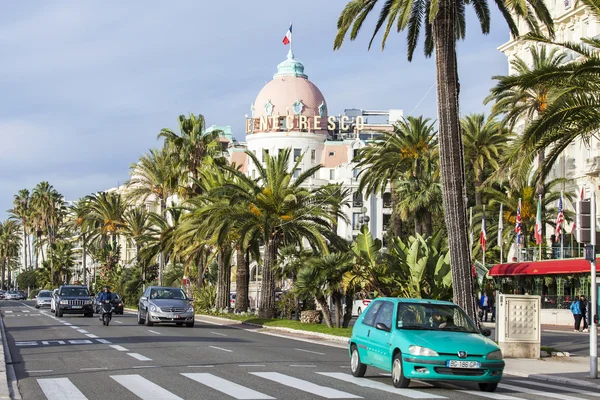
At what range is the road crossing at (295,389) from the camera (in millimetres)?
13602

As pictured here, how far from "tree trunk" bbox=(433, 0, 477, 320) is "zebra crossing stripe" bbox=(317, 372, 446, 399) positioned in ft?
29.7

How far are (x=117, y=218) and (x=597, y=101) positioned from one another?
73.3 metres

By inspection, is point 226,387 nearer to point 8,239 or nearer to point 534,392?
point 534,392

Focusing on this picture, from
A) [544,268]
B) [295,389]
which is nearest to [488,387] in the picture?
[295,389]

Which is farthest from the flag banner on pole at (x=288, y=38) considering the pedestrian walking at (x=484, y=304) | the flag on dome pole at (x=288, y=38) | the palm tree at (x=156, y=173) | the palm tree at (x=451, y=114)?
the palm tree at (x=451, y=114)

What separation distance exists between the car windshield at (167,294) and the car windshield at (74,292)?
1166 centimetres

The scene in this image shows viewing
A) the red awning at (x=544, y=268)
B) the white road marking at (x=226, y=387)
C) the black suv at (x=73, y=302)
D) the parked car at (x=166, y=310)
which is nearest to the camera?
the white road marking at (x=226, y=387)

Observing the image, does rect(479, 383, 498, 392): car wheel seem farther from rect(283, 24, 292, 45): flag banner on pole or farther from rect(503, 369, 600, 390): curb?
rect(283, 24, 292, 45): flag banner on pole

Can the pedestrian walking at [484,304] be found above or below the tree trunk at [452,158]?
below

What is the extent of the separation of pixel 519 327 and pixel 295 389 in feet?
34.6

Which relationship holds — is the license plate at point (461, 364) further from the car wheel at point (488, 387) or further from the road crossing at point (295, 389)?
the car wheel at point (488, 387)

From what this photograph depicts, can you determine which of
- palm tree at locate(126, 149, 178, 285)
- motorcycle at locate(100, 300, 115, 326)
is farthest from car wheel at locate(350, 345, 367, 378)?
palm tree at locate(126, 149, 178, 285)

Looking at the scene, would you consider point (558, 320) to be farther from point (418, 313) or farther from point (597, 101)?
point (418, 313)

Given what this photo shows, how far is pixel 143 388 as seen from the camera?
47.1 feet
